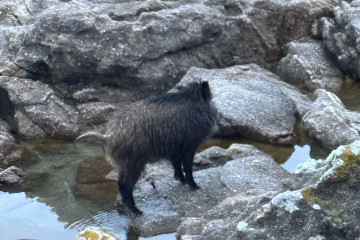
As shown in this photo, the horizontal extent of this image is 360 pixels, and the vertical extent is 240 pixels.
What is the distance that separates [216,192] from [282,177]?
85 cm

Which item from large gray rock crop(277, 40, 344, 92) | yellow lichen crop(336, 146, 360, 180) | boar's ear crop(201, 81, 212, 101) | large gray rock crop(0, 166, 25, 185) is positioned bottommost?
large gray rock crop(0, 166, 25, 185)

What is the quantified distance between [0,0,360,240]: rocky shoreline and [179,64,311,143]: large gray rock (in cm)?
2

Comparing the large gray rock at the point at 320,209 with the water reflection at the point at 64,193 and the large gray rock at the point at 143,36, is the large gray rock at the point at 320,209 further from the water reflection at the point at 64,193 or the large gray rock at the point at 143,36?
the large gray rock at the point at 143,36

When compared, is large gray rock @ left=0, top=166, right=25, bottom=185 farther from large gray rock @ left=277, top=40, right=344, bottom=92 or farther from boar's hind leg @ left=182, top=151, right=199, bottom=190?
large gray rock @ left=277, top=40, right=344, bottom=92

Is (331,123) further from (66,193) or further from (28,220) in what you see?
(28,220)

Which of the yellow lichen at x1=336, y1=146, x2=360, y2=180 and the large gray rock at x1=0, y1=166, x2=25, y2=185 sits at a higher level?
the yellow lichen at x1=336, y1=146, x2=360, y2=180

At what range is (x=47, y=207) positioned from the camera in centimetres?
876

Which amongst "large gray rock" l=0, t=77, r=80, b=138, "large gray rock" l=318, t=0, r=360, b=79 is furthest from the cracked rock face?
"large gray rock" l=318, t=0, r=360, b=79

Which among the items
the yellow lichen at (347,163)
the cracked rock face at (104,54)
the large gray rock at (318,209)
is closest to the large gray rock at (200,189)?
the cracked rock face at (104,54)

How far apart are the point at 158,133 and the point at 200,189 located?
919 millimetres

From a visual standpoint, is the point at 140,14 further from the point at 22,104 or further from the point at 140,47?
the point at 22,104

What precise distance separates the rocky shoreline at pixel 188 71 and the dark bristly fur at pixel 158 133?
1.42ft

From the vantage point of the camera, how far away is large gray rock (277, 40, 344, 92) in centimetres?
1190

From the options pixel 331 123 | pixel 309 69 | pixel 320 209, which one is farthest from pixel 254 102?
pixel 320 209
